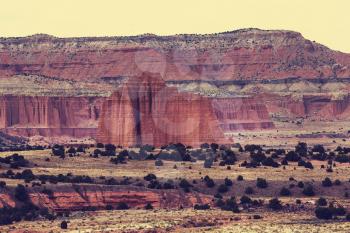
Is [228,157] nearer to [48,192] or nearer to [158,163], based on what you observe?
[158,163]

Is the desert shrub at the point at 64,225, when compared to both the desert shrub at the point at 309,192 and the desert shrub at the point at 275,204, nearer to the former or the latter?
the desert shrub at the point at 275,204

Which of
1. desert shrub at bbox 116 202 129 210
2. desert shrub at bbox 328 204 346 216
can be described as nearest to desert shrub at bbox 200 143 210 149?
desert shrub at bbox 116 202 129 210

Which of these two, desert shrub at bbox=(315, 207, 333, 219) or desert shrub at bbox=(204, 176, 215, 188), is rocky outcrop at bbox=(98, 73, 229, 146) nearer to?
desert shrub at bbox=(204, 176, 215, 188)

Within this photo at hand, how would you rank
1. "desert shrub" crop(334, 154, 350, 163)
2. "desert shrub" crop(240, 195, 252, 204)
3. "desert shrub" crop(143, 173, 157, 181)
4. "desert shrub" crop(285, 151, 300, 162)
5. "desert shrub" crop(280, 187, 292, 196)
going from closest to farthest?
"desert shrub" crop(240, 195, 252, 204) < "desert shrub" crop(280, 187, 292, 196) < "desert shrub" crop(143, 173, 157, 181) < "desert shrub" crop(285, 151, 300, 162) < "desert shrub" crop(334, 154, 350, 163)

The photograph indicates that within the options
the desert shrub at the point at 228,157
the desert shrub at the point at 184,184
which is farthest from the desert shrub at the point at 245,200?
the desert shrub at the point at 228,157

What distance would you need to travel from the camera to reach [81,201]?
12675 cm

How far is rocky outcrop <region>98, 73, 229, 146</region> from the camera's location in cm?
16925

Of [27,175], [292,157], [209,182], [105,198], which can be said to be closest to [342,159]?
[292,157]

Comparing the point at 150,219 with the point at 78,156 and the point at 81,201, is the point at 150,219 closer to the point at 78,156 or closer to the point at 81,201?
the point at 81,201

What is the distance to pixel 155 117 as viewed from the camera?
169625 mm

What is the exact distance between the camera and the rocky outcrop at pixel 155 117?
169m

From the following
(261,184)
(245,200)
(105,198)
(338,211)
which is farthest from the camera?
(261,184)

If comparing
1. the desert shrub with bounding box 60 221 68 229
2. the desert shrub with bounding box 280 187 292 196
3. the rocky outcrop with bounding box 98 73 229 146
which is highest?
the rocky outcrop with bounding box 98 73 229 146

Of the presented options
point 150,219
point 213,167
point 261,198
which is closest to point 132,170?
point 213,167
